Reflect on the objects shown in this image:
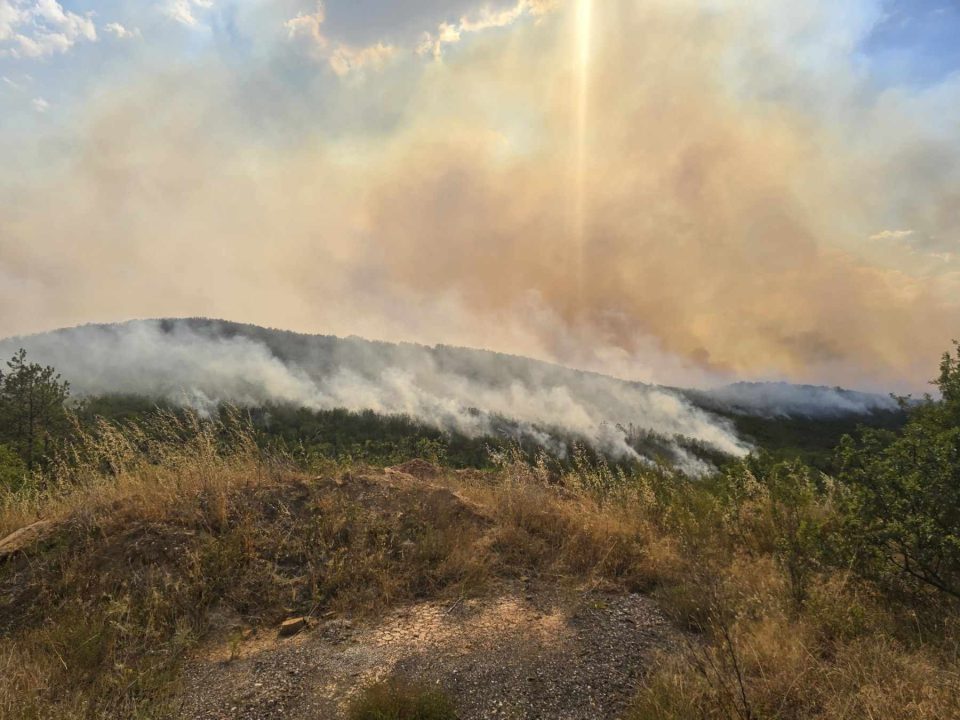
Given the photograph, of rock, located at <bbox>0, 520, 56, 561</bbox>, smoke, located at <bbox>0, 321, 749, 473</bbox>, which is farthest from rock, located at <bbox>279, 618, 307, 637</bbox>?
smoke, located at <bbox>0, 321, 749, 473</bbox>

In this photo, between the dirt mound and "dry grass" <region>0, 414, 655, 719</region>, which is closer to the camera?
"dry grass" <region>0, 414, 655, 719</region>

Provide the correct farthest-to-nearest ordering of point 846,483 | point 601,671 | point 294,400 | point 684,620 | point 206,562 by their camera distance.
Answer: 1. point 294,400
2. point 846,483
3. point 206,562
4. point 684,620
5. point 601,671

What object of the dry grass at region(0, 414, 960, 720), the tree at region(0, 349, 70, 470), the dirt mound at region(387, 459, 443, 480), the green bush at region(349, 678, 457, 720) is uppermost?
the tree at region(0, 349, 70, 470)

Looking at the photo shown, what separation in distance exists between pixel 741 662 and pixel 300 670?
4404mm

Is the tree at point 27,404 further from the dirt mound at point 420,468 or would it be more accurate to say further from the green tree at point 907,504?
the green tree at point 907,504

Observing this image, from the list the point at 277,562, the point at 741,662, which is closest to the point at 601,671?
the point at 741,662

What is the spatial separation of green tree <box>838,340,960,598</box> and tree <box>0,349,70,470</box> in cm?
2999

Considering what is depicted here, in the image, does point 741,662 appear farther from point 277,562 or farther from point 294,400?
point 294,400

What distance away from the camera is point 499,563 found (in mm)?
7453

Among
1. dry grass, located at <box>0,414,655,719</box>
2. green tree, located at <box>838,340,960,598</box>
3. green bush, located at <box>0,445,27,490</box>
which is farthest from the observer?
green bush, located at <box>0,445,27,490</box>

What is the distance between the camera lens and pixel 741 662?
4641 millimetres

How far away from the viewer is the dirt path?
4.43 metres

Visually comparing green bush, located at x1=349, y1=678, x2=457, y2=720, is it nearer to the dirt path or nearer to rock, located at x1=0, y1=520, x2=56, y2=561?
the dirt path

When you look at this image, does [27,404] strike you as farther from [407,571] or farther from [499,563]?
[499,563]
